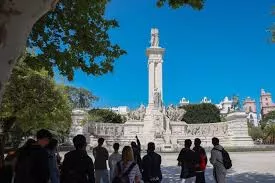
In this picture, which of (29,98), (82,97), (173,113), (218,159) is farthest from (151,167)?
(82,97)

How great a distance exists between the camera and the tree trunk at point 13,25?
389 centimetres

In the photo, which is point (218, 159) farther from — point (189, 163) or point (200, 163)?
point (189, 163)

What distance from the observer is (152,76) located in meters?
41.6

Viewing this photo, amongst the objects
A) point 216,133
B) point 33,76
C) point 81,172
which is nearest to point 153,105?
point 216,133

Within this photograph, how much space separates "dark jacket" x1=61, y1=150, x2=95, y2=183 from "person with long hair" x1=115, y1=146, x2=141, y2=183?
487 mm

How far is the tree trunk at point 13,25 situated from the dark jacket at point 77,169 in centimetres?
157

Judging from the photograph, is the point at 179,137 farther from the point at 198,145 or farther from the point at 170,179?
the point at 198,145

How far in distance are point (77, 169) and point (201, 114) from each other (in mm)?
56379

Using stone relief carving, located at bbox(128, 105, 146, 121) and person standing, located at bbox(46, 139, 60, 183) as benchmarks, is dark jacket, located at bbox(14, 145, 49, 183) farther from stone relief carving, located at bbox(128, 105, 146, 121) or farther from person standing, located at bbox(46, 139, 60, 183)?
stone relief carving, located at bbox(128, 105, 146, 121)

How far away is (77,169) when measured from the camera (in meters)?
5.12

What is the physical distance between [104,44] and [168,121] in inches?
1097

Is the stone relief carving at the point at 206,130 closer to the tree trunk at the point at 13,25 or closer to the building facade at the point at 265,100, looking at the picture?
A: the tree trunk at the point at 13,25

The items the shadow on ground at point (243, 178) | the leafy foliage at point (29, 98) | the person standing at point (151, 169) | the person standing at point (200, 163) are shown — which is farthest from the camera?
the leafy foliage at point (29, 98)

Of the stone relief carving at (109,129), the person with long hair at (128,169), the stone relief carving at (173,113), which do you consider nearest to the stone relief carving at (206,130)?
the stone relief carving at (173,113)
